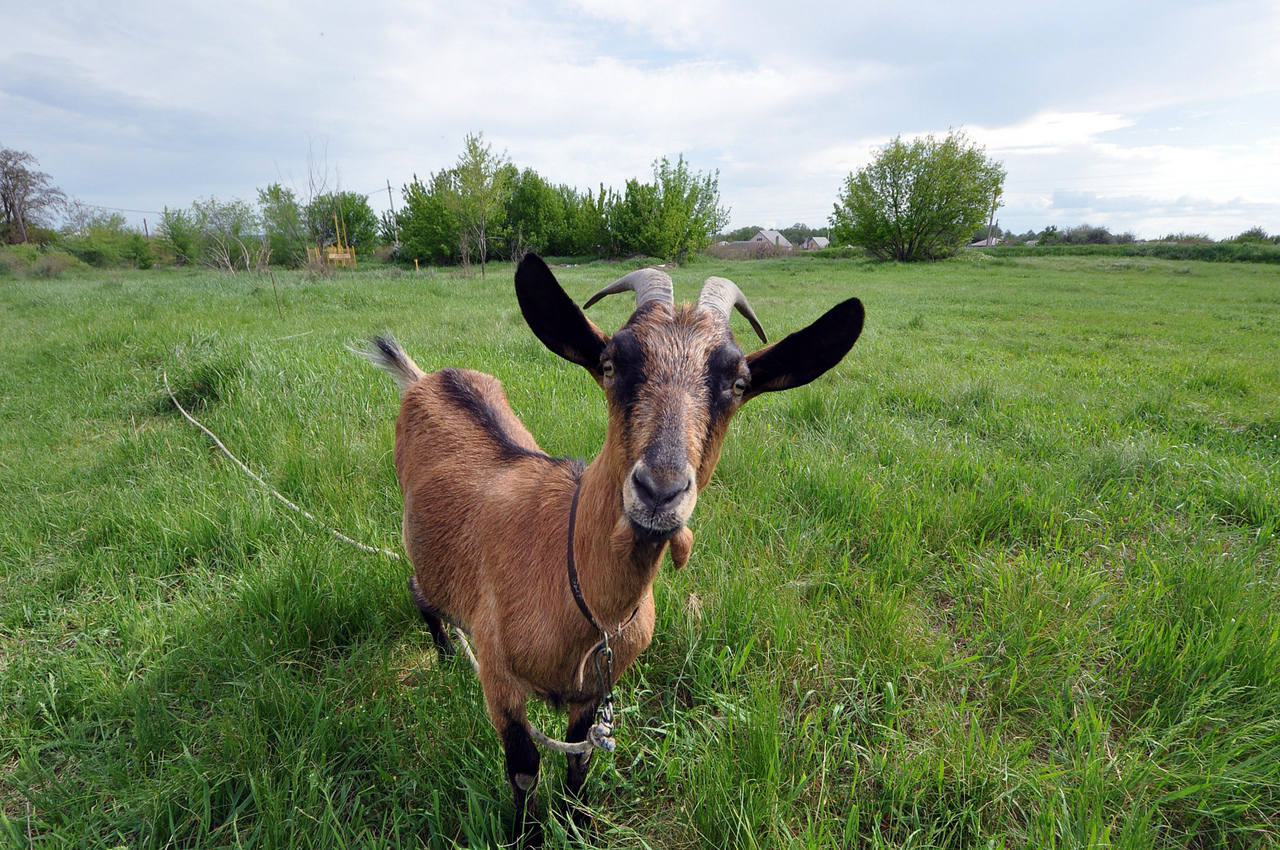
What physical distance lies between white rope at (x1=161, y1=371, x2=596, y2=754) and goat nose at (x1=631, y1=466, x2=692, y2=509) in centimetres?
83

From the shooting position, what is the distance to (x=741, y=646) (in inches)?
84.3

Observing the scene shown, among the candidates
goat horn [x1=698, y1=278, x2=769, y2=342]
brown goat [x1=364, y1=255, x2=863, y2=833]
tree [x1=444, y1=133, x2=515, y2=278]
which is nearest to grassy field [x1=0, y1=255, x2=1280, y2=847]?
brown goat [x1=364, y1=255, x2=863, y2=833]

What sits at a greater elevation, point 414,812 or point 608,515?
point 608,515

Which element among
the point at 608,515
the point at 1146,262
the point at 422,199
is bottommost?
Answer: the point at 608,515

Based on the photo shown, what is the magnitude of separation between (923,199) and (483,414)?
41.0 m

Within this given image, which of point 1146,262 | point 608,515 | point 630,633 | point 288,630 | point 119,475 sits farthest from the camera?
point 1146,262

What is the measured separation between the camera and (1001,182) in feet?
118

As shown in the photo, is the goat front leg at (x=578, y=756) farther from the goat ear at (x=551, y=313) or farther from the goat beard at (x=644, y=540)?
the goat ear at (x=551, y=313)

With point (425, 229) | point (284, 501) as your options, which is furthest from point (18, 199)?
point (284, 501)

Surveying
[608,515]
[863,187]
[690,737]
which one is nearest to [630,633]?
[608,515]

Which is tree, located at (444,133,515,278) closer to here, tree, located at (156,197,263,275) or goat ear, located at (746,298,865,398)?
tree, located at (156,197,263,275)

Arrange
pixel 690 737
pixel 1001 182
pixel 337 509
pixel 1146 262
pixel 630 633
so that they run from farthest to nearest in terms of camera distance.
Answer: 1. pixel 1001 182
2. pixel 1146 262
3. pixel 337 509
4. pixel 690 737
5. pixel 630 633

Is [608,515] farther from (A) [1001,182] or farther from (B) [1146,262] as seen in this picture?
(A) [1001,182]

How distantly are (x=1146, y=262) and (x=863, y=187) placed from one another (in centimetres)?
1668
